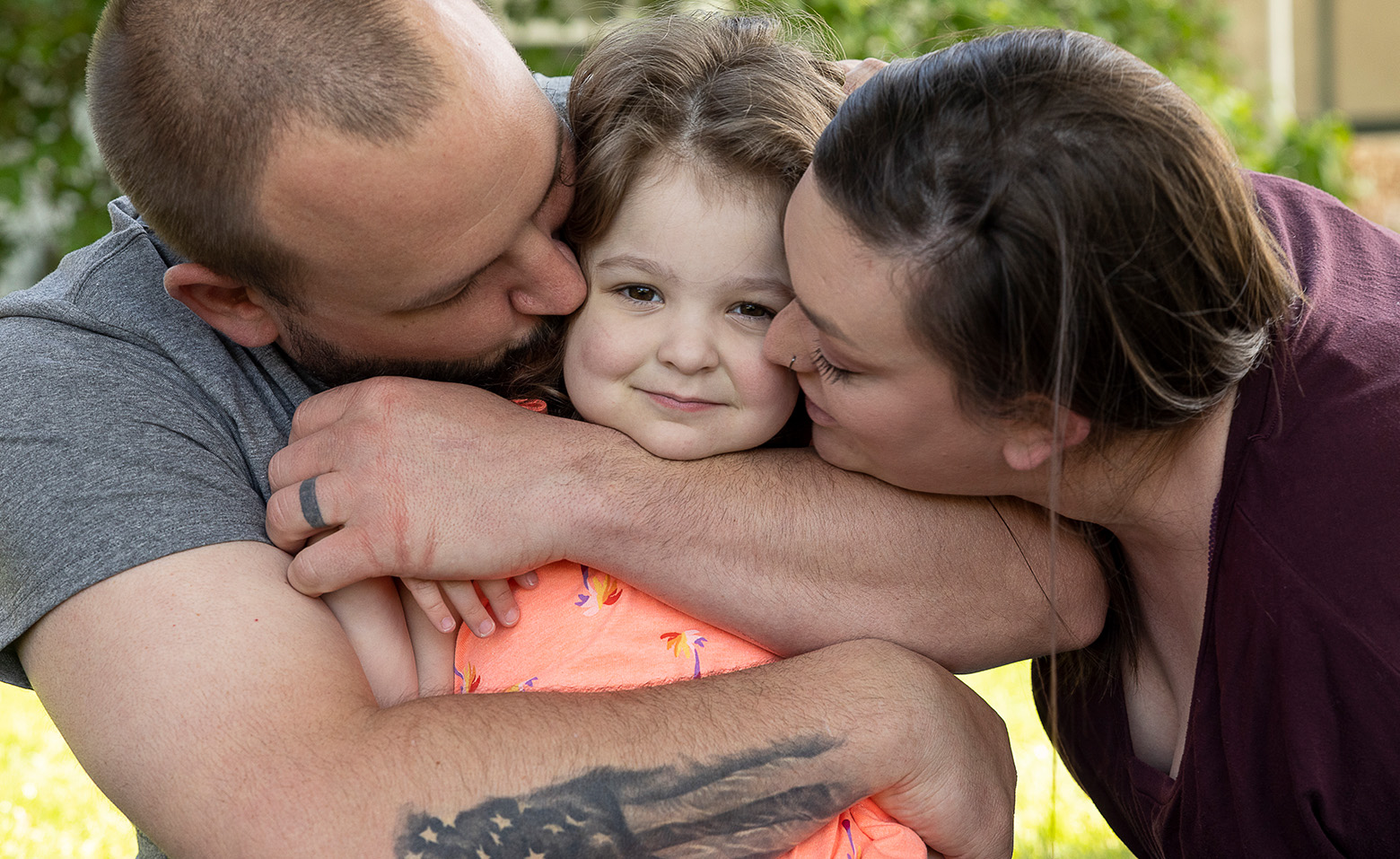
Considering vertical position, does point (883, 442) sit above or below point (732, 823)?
above

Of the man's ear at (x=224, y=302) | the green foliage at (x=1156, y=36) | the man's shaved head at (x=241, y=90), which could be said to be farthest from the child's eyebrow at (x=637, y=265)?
the green foliage at (x=1156, y=36)

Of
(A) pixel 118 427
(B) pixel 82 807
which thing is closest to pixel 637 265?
(A) pixel 118 427

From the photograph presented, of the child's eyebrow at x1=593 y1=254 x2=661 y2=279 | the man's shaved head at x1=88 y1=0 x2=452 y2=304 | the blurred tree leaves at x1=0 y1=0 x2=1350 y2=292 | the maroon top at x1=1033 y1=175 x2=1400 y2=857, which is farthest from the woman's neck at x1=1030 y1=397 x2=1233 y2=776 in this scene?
the blurred tree leaves at x1=0 y1=0 x2=1350 y2=292

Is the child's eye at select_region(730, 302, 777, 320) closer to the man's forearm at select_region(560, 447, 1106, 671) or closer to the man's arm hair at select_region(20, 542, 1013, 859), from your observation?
the man's forearm at select_region(560, 447, 1106, 671)

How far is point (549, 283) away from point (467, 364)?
29 cm

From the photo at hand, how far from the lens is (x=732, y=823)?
1937 millimetres

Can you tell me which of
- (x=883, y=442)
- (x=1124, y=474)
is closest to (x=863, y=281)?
(x=883, y=442)

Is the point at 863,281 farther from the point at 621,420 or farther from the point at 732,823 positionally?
the point at 732,823

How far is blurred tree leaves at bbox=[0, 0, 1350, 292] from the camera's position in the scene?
514cm

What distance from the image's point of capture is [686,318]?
2254 millimetres

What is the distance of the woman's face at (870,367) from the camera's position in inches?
75.6

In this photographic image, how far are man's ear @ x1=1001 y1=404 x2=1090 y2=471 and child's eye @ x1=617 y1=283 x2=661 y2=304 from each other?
0.73 metres

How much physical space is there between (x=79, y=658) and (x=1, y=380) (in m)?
0.52

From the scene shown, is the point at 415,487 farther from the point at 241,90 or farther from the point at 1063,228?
the point at 1063,228
